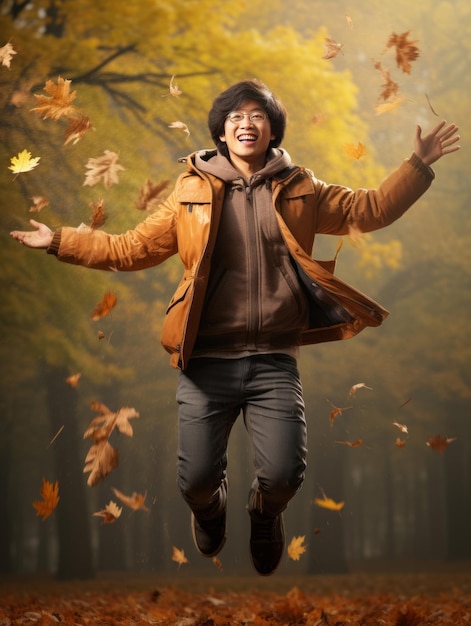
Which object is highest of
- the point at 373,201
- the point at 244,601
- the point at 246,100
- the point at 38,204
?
the point at 38,204

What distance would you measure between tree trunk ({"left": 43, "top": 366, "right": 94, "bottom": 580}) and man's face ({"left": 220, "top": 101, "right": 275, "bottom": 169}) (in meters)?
4.48

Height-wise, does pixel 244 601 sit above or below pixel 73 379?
below

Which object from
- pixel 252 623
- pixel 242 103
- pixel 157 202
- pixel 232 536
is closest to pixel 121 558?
pixel 232 536

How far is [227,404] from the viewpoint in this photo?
9.21 ft

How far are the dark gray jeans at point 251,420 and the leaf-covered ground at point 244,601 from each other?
1.46m

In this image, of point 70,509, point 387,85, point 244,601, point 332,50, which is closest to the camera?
point 387,85

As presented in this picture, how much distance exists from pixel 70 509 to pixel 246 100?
191 inches

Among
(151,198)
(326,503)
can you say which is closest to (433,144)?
(151,198)

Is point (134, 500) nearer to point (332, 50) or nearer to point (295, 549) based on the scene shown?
point (295, 549)

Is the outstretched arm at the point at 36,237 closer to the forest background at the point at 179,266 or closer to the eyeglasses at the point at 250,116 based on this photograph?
the eyeglasses at the point at 250,116

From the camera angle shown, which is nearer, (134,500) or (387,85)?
(387,85)

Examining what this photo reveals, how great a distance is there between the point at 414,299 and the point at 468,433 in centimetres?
201

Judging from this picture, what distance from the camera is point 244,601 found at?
19.5 feet

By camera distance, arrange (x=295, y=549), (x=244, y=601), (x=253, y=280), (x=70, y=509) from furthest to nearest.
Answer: (x=70, y=509) → (x=244, y=601) → (x=295, y=549) → (x=253, y=280)
